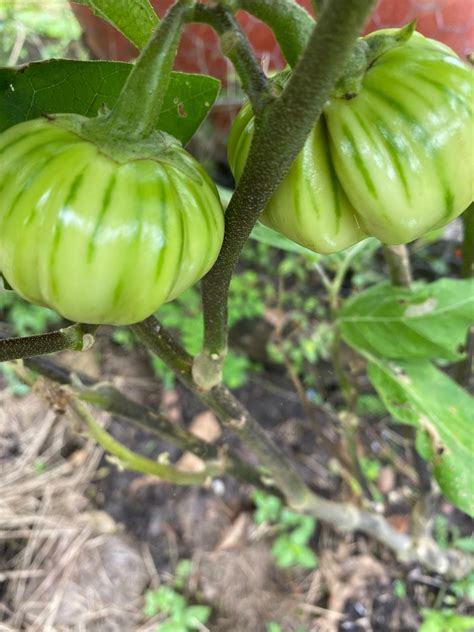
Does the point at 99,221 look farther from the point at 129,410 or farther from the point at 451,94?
the point at 129,410

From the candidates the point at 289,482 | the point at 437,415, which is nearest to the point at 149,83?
the point at 437,415

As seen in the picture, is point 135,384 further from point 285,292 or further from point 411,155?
point 411,155

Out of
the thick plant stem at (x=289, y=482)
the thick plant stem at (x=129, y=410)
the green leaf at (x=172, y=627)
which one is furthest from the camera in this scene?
the green leaf at (x=172, y=627)

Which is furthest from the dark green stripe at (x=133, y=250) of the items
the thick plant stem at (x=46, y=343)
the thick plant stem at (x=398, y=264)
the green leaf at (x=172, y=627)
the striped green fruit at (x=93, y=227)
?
the green leaf at (x=172, y=627)

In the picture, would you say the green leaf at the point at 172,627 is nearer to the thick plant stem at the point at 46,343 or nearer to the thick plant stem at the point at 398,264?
the thick plant stem at the point at 398,264

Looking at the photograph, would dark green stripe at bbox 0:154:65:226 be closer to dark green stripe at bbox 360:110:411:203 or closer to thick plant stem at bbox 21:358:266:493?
dark green stripe at bbox 360:110:411:203
